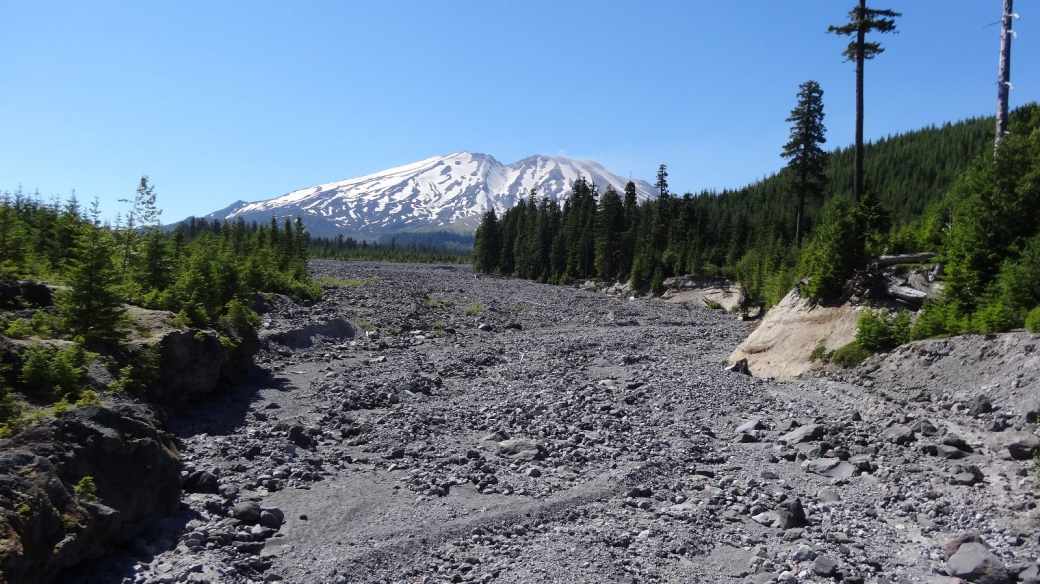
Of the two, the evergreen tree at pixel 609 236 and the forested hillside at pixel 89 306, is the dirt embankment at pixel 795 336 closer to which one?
the forested hillside at pixel 89 306

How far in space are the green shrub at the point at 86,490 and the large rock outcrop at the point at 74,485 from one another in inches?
0.8

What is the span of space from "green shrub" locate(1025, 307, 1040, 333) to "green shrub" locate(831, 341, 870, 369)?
5.00 metres

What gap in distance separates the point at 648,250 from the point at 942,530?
65589mm

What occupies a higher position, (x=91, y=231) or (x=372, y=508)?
(x=91, y=231)

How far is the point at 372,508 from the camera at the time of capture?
10.8 meters

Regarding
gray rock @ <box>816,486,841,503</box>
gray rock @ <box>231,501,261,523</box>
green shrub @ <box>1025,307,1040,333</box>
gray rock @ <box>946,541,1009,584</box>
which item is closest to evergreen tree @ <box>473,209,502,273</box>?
green shrub @ <box>1025,307,1040,333</box>

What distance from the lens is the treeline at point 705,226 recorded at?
64562 mm

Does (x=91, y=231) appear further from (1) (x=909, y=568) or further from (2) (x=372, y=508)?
(1) (x=909, y=568)

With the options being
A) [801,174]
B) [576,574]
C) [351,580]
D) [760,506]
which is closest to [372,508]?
[351,580]

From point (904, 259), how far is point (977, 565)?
15.3m

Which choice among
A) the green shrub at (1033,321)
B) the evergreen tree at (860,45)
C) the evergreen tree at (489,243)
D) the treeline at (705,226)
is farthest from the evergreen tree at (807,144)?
the evergreen tree at (489,243)

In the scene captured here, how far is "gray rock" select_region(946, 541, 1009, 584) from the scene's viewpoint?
25.5 feet

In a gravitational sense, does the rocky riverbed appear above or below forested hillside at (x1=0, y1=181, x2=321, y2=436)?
below

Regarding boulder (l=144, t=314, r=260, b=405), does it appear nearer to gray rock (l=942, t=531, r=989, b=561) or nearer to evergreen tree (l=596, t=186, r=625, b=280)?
gray rock (l=942, t=531, r=989, b=561)
